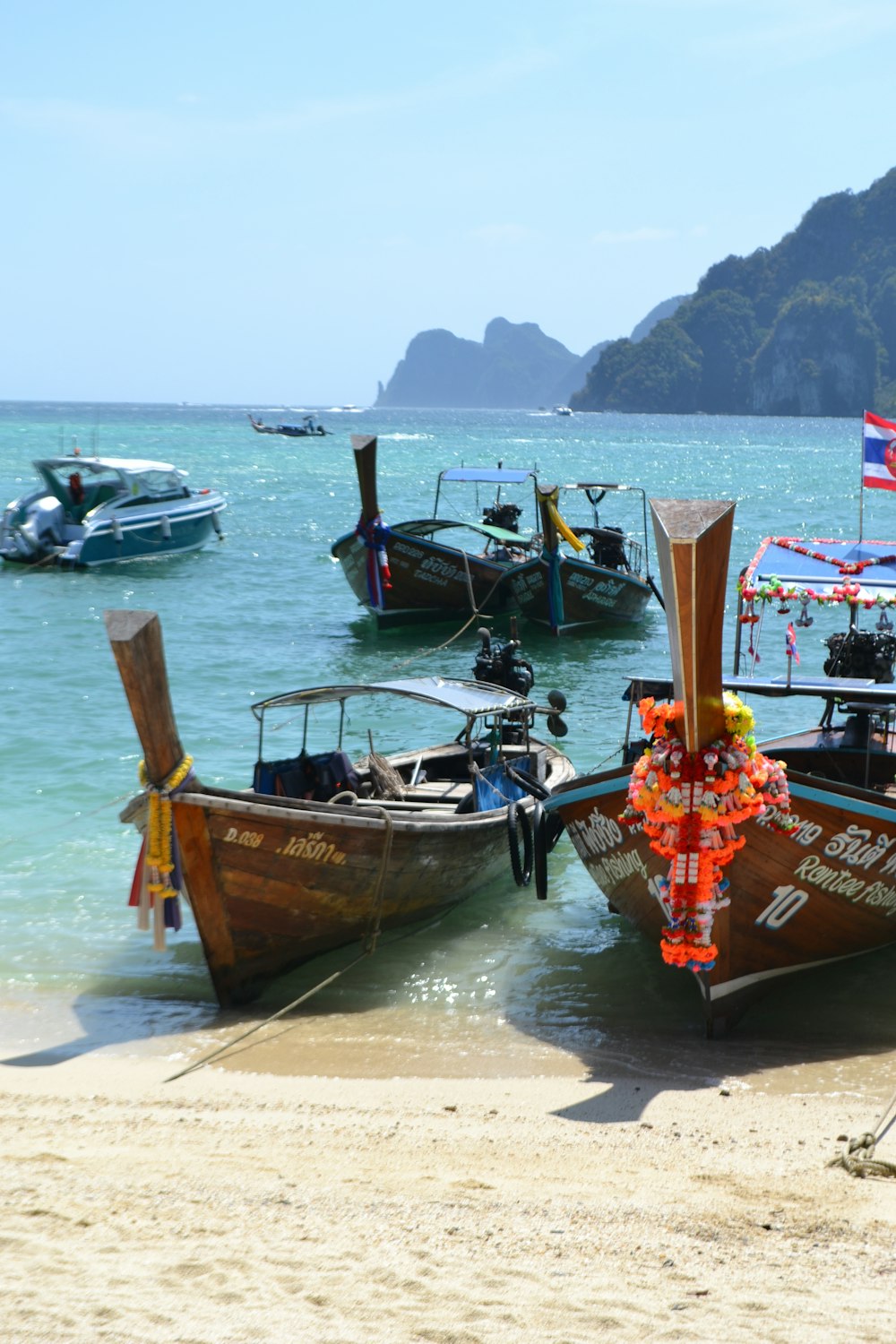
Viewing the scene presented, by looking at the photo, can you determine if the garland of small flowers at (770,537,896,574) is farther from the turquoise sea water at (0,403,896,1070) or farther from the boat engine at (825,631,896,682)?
the turquoise sea water at (0,403,896,1070)

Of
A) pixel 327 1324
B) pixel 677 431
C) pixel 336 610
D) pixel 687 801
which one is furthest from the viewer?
pixel 677 431

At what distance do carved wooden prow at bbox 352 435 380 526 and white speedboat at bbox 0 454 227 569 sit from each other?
12714 mm

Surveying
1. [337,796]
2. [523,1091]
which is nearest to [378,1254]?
[523,1091]

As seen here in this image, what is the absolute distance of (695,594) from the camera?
7418mm

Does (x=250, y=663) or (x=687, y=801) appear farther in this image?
(x=250, y=663)

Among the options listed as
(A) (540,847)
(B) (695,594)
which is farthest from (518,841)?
(B) (695,594)

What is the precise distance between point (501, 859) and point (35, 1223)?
6.86 metres

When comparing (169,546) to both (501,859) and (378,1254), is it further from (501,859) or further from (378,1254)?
(378,1254)

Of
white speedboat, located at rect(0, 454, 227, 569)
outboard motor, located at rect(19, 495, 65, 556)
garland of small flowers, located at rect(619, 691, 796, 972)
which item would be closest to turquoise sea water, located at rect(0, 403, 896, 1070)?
white speedboat, located at rect(0, 454, 227, 569)

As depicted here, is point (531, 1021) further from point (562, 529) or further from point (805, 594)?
point (562, 529)

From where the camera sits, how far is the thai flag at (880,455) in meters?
13.1

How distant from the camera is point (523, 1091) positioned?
852cm

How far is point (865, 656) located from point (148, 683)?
6.74m

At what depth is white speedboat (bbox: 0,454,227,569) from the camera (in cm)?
3462
